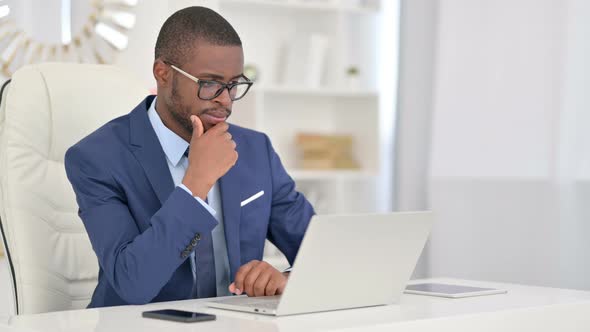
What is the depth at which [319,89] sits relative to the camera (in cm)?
399

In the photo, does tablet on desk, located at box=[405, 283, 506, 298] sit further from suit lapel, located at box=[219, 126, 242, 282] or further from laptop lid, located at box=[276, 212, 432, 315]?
suit lapel, located at box=[219, 126, 242, 282]

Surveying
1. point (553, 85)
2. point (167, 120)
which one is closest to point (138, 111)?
point (167, 120)

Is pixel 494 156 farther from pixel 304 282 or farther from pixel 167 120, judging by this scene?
pixel 304 282

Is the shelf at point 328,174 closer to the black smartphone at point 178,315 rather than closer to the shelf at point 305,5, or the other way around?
the shelf at point 305,5

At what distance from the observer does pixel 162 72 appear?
68.6 inches

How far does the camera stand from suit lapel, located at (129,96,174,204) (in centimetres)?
164

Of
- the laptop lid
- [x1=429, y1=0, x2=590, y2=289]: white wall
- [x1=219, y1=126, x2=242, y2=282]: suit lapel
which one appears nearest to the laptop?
the laptop lid

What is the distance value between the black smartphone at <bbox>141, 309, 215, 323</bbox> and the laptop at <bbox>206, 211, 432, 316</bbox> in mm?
92

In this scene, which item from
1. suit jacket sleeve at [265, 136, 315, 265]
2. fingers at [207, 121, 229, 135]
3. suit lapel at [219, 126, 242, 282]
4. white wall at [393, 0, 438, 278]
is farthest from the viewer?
white wall at [393, 0, 438, 278]

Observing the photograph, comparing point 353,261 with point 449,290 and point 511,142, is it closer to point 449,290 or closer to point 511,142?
point 449,290

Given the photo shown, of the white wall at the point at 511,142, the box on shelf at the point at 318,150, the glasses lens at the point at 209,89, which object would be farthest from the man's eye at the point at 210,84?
the box on shelf at the point at 318,150

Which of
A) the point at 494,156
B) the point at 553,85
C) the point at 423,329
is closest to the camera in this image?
the point at 423,329

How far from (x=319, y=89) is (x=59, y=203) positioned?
7.56 ft

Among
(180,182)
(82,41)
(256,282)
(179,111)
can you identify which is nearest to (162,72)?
(179,111)
